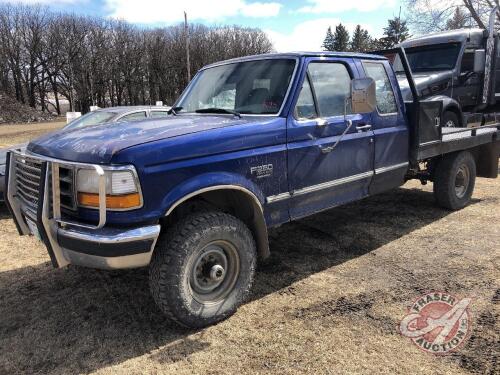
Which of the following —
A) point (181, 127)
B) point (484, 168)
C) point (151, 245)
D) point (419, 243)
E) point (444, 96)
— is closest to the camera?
point (151, 245)

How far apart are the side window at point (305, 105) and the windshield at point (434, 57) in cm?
682

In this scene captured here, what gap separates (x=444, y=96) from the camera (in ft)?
30.4

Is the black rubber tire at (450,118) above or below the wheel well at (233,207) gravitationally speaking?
above

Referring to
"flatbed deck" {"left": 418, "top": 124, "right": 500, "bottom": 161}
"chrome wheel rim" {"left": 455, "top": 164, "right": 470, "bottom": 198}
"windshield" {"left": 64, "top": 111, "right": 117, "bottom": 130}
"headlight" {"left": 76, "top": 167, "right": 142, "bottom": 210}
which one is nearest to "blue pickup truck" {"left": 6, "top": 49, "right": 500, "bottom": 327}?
"headlight" {"left": 76, "top": 167, "right": 142, "bottom": 210}

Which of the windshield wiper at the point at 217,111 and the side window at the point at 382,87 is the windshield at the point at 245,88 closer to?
the windshield wiper at the point at 217,111

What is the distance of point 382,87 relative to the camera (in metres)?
5.04

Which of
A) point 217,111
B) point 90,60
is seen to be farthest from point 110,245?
point 90,60

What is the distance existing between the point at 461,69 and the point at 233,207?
26.2 ft

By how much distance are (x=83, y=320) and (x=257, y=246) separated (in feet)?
4.88

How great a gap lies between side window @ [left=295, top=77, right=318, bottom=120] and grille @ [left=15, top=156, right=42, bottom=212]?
2108 mm

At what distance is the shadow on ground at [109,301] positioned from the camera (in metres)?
3.14

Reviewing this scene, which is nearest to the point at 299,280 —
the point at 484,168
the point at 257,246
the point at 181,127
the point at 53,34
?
the point at 257,246

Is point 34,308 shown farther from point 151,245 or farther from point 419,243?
point 419,243

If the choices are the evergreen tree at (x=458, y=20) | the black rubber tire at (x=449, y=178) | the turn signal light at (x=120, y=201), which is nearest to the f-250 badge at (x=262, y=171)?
the turn signal light at (x=120, y=201)
